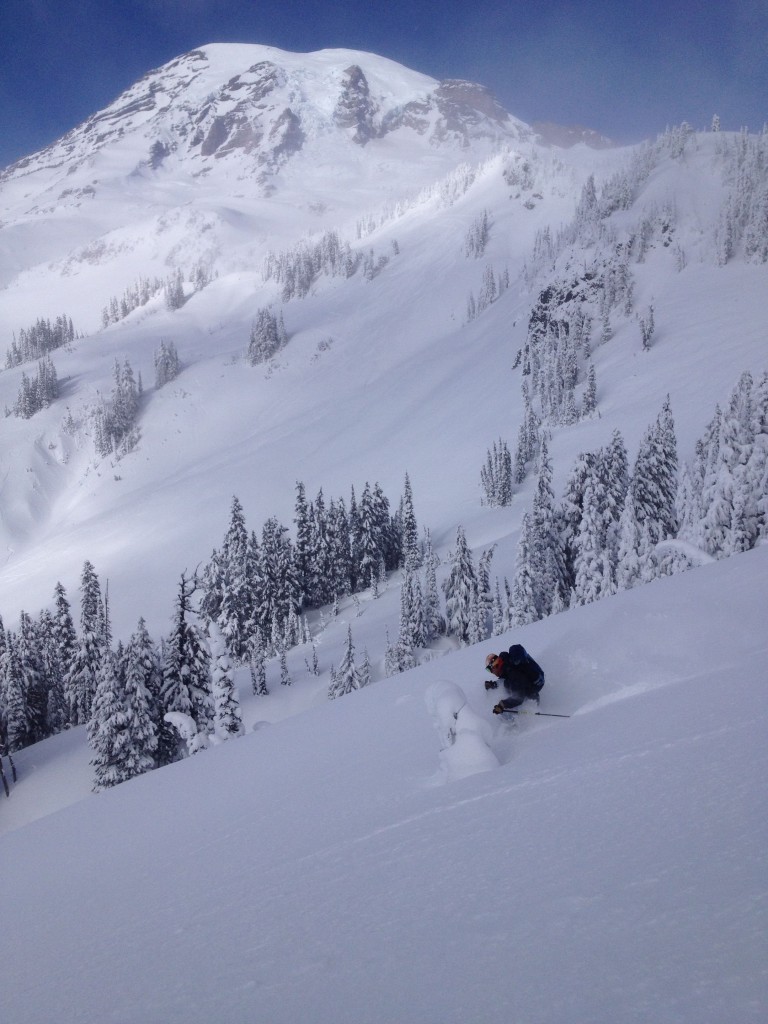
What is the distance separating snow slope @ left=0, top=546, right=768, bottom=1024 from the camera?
2.46 metres

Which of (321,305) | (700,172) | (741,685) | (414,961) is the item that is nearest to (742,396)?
(741,685)

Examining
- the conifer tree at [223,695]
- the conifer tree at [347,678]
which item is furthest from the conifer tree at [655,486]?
the conifer tree at [223,695]

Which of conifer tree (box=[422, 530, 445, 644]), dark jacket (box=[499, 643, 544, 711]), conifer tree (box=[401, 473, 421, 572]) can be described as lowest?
conifer tree (box=[422, 530, 445, 644])

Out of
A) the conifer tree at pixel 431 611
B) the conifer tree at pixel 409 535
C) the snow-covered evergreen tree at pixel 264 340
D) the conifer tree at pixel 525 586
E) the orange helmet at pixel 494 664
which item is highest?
the snow-covered evergreen tree at pixel 264 340

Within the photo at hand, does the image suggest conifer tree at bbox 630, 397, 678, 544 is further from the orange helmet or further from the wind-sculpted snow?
the wind-sculpted snow

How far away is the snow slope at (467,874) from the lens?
8.05ft

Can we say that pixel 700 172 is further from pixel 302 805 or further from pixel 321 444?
pixel 302 805

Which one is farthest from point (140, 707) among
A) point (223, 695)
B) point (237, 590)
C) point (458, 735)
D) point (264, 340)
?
point (264, 340)

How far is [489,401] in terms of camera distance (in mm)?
94125

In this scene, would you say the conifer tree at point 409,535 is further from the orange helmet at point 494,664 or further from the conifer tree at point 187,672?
the orange helmet at point 494,664

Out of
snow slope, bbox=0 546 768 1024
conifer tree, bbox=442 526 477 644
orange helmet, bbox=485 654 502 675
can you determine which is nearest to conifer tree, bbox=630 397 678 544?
conifer tree, bbox=442 526 477 644

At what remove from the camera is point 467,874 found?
3.58 meters

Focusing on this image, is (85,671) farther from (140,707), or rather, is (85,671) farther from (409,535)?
(409,535)

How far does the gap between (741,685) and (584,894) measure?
11.9 feet
